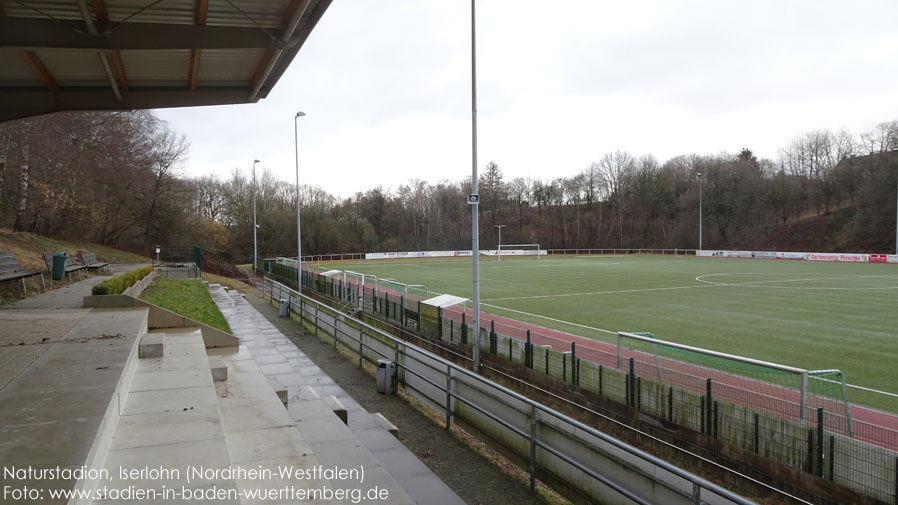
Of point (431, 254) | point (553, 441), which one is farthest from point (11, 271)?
point (431, 254)

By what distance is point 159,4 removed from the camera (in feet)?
23.4

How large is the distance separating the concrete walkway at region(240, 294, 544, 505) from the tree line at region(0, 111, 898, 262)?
2511 cm

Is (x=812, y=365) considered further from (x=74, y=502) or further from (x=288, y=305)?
(x=288, y=305)

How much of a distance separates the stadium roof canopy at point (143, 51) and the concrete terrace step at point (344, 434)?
521 centimetres

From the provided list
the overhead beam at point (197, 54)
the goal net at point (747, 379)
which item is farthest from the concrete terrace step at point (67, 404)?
the goal net at point (747, 379)

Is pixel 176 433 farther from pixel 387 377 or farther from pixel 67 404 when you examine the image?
pixel 387 377

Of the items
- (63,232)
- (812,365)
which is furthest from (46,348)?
(63,232)

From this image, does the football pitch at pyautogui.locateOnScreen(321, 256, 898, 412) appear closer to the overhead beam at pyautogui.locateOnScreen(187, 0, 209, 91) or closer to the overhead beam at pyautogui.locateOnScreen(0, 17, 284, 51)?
the overhead beam at pyautogui.locateOnScreen(0, 17, 284, 51)

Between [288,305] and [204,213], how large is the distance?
64.3 metres

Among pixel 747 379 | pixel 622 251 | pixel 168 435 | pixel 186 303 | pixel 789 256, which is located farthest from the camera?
pixel 622 251

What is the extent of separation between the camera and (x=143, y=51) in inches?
336

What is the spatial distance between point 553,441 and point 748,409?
11.0ft

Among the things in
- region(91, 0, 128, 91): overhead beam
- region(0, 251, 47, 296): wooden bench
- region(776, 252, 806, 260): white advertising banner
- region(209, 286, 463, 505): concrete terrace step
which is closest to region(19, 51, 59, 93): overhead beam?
region(91, 0, 128, 91): overhead beam

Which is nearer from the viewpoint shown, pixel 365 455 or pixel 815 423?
pixel 365 455
